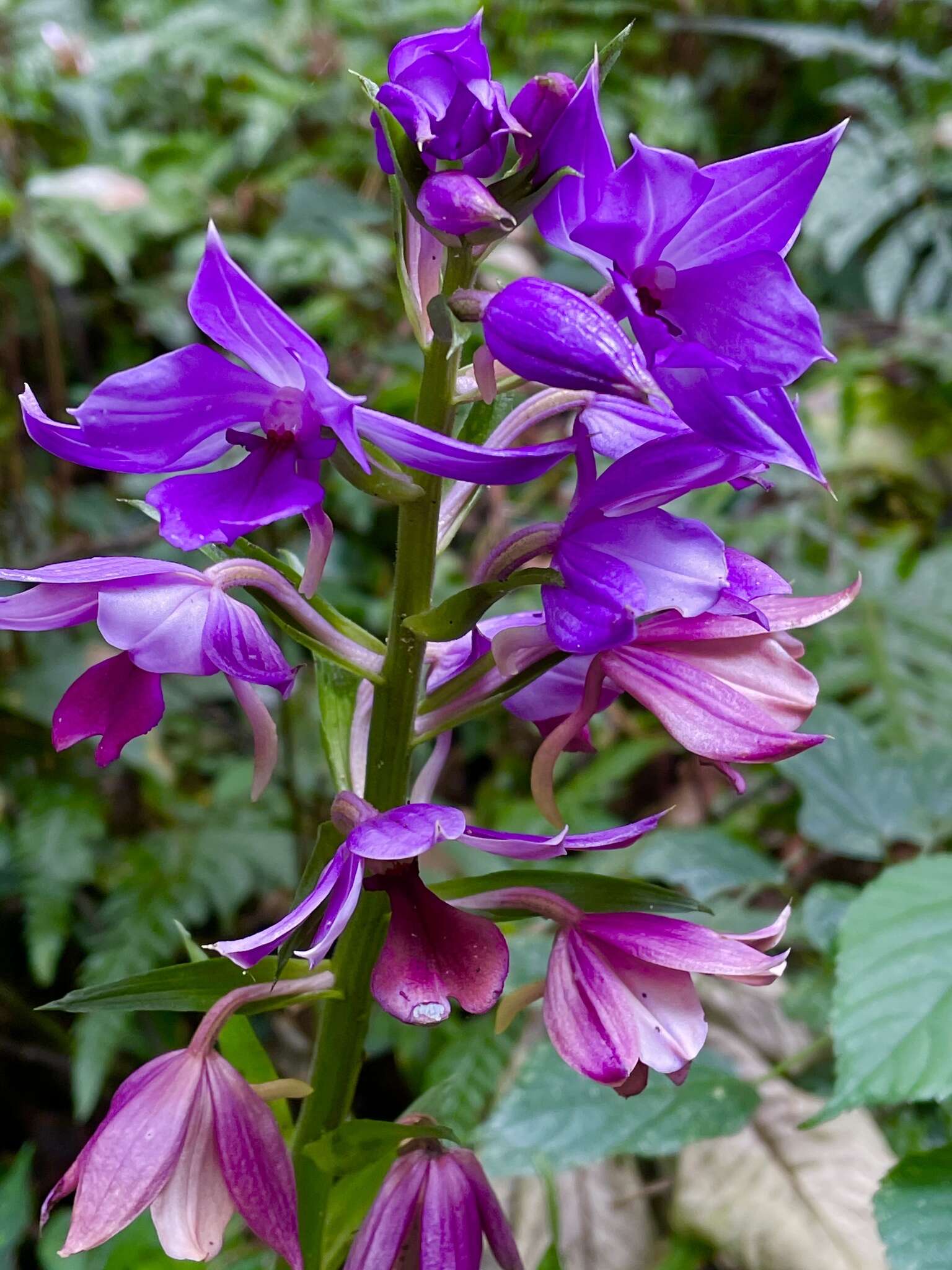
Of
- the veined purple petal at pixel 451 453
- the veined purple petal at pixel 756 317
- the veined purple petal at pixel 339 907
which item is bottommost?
the veined purple petal at pixel 339 907

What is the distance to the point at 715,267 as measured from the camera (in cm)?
56

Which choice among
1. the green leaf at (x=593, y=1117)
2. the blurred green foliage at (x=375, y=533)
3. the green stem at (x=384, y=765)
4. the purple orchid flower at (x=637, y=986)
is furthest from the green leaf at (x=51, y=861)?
the purple orchid flower at (x=637, y=986)

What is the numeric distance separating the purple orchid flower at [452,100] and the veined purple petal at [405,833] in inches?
14.1

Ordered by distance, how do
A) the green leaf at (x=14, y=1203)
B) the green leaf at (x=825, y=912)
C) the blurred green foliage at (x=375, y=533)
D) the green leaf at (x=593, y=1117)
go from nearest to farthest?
1. the green leaf at (x=14, y=1203)
2. the green leaf at (x=593, y=1117)
3. the green leaf at (x=825, y=912)
4. the blurred green foliage at (x=375, y=533)

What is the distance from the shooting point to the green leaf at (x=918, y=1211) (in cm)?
72

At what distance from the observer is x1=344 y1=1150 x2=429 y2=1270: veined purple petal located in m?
0.68

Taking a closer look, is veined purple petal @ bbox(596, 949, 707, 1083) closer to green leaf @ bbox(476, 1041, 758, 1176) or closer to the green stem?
the green stem

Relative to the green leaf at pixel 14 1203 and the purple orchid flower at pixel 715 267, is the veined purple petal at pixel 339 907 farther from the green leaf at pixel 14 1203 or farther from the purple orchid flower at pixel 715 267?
the green leaf at pixel 14 1203

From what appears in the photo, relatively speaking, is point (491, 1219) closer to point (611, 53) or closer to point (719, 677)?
point (719, 677)

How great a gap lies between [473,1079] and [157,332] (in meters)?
1.95

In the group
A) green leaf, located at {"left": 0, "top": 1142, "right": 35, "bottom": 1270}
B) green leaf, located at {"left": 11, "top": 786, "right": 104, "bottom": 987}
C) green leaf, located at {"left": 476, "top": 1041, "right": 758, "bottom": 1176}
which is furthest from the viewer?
green leaf, located at {"left": 11, "top": 786, "right": 104, "bottom": 987}

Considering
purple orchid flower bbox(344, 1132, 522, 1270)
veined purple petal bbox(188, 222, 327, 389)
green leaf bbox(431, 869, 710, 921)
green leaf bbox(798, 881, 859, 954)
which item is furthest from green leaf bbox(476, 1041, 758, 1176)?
veined purple petal bbox(188, 222, 327, 389)

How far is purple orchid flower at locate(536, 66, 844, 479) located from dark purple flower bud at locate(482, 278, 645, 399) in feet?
0.08

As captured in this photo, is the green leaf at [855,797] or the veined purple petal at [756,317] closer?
the veined purple petal at [756,317]
